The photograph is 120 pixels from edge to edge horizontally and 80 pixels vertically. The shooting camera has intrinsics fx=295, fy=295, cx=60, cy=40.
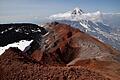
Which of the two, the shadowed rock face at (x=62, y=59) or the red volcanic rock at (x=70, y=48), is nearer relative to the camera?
the shadowed rock face at (x=62, y=59)

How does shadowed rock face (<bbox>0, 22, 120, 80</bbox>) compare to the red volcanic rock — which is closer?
shadowed rock face (<bbox>0, 22, 120, 80</bbox>)

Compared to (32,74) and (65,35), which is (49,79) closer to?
(32,74)

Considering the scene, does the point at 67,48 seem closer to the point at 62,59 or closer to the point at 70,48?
the point at 70,48

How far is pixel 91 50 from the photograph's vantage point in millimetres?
84875

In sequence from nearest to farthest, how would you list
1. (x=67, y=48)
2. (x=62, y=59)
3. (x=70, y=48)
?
1. (x=62, y=59)
2. (x=70, y=48)
3. (x=67, y=48)

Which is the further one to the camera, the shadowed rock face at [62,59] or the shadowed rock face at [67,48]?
the shadowed rock face at [67,48]

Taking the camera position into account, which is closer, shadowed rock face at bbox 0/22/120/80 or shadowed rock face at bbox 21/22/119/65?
shadowed rock face at bbox 0/22/120/80

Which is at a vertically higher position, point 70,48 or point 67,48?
point 70,48

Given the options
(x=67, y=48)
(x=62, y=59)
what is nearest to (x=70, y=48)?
(x=67, y=48)

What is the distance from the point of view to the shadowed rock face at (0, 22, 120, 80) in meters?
34.8

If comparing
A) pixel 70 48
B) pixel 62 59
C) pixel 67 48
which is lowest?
pixel 62 59

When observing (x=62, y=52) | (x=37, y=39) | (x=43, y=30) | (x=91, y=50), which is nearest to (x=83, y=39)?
(x=62, y=52)

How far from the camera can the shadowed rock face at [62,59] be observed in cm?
3478

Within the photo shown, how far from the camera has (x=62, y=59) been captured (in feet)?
301
